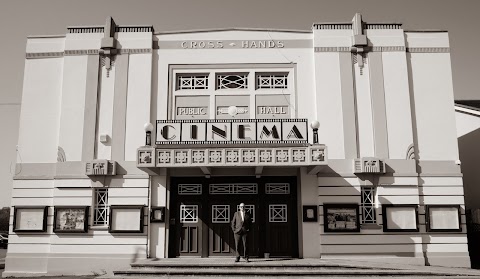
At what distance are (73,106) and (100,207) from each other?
3583 mm

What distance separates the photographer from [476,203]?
18422 mm

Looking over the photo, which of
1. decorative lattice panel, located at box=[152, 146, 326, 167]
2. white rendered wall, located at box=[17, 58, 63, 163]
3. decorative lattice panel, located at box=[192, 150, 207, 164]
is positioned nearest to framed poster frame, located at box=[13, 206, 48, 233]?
white rendered wall, located at box=[17, 58, 63, 163]

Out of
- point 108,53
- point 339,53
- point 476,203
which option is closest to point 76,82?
point 108,53

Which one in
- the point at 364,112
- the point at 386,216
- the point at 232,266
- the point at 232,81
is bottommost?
the point at 232,266

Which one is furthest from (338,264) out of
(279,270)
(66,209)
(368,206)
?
(66,209)

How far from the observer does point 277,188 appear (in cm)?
1552

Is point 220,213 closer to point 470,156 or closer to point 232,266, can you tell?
point 232,266

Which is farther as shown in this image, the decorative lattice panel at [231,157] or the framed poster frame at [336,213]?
the framed poster frame at [336,213]

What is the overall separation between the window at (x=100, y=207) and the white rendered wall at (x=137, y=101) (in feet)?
4.76

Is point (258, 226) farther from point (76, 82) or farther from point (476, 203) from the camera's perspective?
point (476, 203)

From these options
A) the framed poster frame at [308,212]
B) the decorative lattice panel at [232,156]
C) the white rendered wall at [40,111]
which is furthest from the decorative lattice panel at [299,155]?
the white rendered wall at [40,111]

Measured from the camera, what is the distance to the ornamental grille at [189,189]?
15500mm

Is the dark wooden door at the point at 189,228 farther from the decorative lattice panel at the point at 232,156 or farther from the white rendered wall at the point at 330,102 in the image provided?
the white rendered wall at the point at 330,102

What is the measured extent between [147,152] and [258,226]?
4481mm
